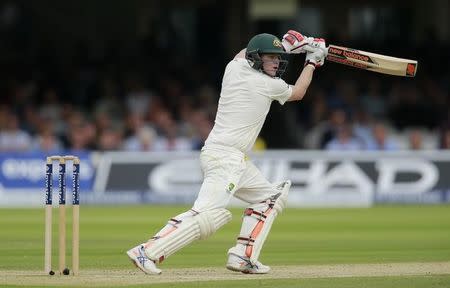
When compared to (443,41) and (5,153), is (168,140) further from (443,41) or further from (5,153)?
(443,41)

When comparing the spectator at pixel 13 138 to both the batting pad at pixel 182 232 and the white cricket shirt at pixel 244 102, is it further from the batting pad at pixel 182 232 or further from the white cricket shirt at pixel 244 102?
the batting pad at pixel 182 232

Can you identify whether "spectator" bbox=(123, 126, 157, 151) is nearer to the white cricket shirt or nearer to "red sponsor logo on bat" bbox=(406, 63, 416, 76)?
"red sponsor logo on bat" bbox=(406, 63, 416, 76)

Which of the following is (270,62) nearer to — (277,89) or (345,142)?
(277,89)

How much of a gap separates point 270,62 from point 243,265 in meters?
1.30

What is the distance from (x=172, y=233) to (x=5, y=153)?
858 cm

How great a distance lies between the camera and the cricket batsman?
7.36 meters

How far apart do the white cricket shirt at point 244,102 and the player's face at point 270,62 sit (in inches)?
1.7

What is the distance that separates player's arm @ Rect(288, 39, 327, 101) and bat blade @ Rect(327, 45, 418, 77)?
15 cm

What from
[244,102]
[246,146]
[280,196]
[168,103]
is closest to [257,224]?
[280,196]

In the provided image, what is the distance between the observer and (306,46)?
7.69 metres

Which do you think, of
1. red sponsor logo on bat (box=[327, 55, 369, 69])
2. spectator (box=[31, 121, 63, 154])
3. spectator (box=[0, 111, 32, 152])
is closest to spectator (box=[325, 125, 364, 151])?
spectator (box=[31, 121, 63, 154])

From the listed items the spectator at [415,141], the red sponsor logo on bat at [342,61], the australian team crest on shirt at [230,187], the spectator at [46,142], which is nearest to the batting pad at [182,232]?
the australian team crest on shirt at [230,187]

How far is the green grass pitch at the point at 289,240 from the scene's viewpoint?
810 cm

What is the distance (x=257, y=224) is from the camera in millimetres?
7648
